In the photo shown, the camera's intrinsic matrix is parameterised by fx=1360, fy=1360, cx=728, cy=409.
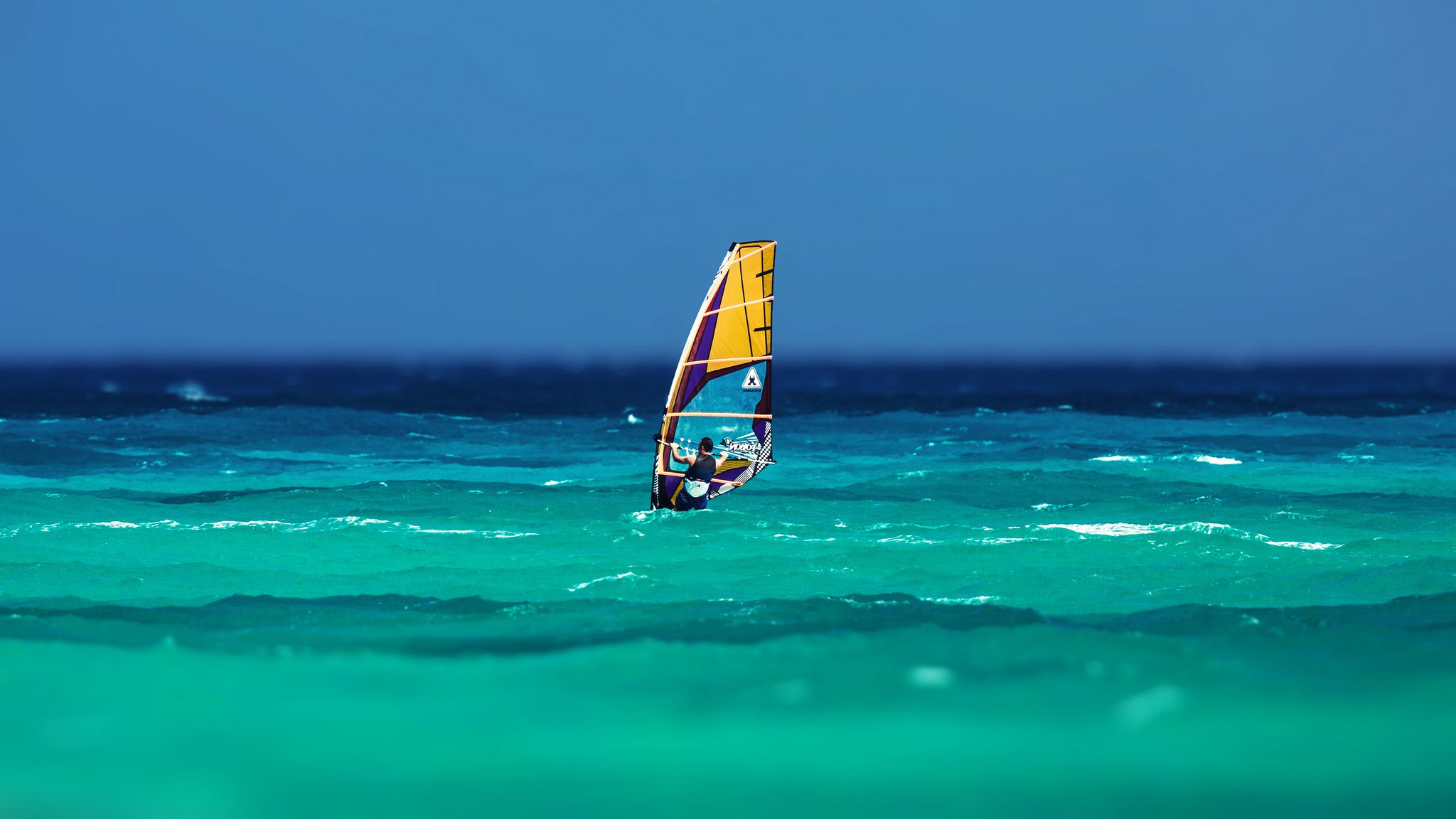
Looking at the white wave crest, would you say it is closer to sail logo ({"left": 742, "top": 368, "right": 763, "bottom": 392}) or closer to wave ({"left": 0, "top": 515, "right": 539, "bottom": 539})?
wave ({"left": 0, "top": 515, "right": 539, "bottom": 539})

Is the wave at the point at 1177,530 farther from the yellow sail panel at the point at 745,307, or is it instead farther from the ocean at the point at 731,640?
the yellow sail panel at the point at 745,307

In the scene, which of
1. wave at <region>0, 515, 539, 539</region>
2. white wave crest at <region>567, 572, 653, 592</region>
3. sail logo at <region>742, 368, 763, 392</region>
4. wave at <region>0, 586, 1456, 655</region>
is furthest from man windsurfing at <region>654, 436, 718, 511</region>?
wave at <region>0, 586, 1456, 655</region>

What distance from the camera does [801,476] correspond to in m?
31.5

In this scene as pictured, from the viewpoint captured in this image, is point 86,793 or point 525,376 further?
point 525,376

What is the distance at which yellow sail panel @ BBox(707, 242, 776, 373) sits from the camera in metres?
22.1

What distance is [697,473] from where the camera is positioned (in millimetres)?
22766

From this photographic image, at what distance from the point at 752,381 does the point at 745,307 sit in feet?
4.30

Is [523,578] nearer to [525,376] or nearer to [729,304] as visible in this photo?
[729,304]

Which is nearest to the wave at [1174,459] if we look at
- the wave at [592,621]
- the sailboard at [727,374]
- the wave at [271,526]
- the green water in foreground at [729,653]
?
the green water in foreground at [729,653]

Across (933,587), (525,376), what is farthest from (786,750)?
(525,376)

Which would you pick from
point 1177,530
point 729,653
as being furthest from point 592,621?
point 1177,530

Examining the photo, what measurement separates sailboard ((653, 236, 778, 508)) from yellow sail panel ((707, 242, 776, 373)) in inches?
Result: 0.5

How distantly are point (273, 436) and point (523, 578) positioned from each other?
83.3ft

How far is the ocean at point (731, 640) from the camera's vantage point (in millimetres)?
9070
